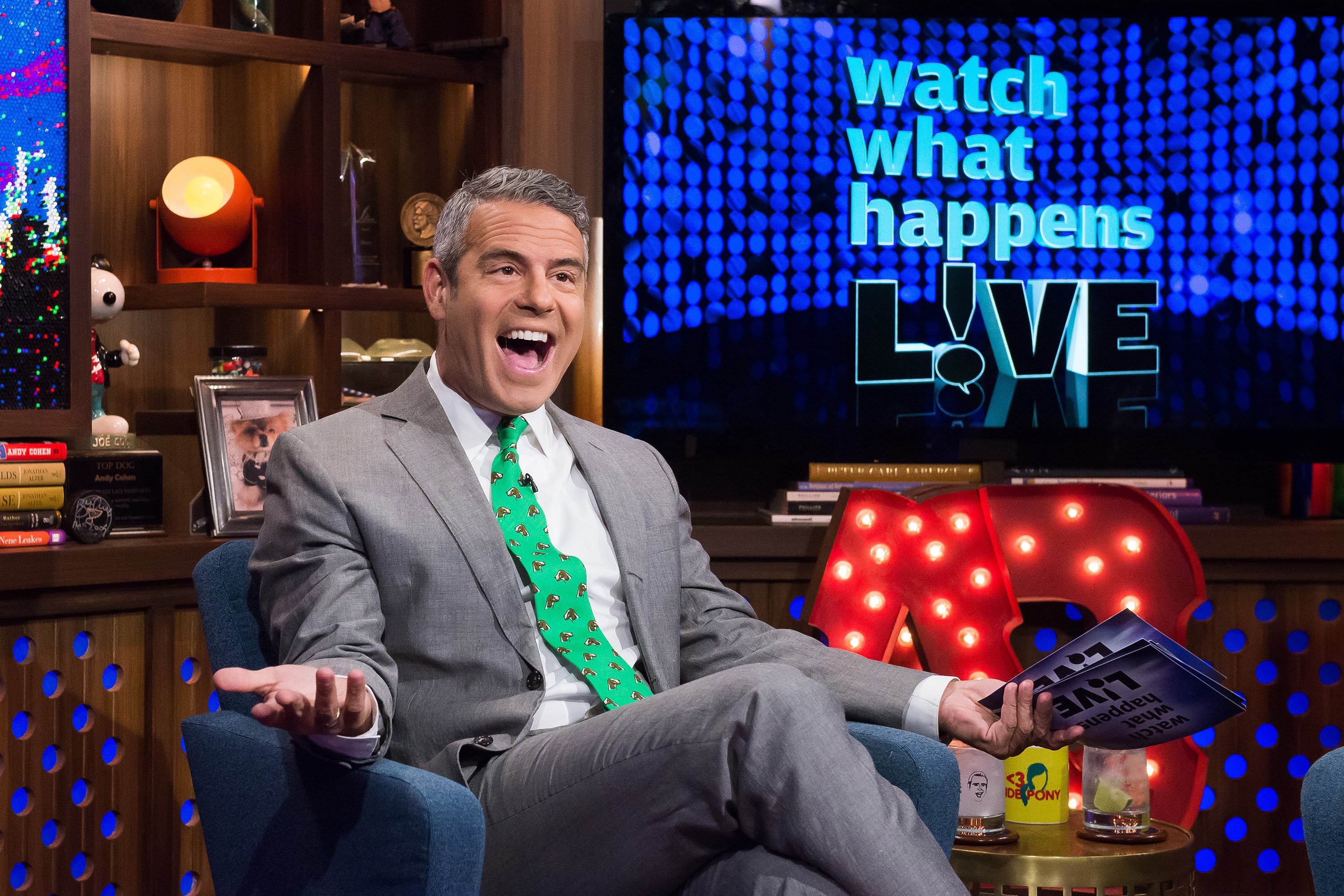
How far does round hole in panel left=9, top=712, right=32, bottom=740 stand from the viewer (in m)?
2.61

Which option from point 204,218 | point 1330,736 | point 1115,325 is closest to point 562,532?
point 204,218

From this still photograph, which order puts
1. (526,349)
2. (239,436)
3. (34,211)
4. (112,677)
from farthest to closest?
(239,436), (112,677), (34,211), (526,349)

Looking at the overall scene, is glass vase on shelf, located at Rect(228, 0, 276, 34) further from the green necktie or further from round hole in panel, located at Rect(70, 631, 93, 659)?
the green necktie

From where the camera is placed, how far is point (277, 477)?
6.46ft

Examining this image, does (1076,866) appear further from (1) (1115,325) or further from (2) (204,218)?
(2) (204,218)

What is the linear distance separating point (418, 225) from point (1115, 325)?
1.69 metres

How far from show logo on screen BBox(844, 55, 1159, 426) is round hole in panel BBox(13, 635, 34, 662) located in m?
1.88

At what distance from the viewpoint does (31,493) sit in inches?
104

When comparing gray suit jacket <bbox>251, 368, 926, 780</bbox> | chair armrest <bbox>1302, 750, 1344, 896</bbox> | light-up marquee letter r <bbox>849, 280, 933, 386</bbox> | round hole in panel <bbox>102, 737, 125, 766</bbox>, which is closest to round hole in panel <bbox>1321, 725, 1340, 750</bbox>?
light-up marquee letter r <bbox>849, 280, 933, 386</bbox>

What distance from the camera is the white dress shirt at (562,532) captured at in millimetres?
1975

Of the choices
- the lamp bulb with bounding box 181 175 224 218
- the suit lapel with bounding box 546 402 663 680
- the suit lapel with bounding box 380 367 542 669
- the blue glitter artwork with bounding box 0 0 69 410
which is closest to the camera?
the suit lapel with bounding box 380 367 542 669

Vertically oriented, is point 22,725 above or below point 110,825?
above

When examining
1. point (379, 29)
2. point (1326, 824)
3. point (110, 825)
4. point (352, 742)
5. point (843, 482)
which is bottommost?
point (110, 825)

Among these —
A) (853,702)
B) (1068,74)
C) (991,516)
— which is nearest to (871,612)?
(991,516)
